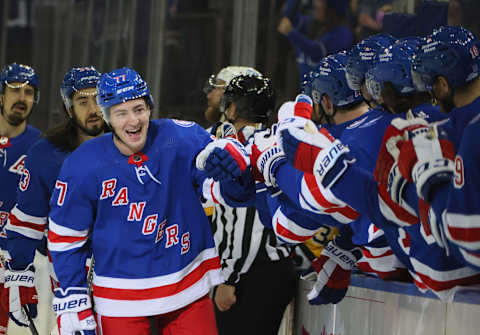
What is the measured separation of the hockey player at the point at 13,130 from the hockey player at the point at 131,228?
1.45 meters

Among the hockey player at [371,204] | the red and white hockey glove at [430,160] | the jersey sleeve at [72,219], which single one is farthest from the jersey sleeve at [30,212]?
the red and white hockey glove at [430,160]

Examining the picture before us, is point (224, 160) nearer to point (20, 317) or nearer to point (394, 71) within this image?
point (394, 71)

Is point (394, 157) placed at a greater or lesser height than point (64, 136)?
greater

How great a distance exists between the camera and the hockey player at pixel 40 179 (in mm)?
3334

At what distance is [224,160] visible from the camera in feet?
7.98

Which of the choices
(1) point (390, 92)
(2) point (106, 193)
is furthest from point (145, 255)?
(1) point (390, 92)

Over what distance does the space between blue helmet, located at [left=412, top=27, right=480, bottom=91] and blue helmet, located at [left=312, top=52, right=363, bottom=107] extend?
770 mm

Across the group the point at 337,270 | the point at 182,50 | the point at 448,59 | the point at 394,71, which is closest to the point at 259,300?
the point at 337,270

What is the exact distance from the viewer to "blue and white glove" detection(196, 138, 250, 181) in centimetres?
243

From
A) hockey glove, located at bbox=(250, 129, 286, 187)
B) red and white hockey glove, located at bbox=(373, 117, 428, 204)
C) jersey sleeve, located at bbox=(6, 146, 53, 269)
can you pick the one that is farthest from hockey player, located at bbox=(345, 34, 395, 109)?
jersey sleeve, located at bbox=(6, 146, 53, 269)

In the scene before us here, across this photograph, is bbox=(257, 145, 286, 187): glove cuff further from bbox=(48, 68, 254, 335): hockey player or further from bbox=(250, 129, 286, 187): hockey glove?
bbox=(48, 68, 254, 335): hockey player

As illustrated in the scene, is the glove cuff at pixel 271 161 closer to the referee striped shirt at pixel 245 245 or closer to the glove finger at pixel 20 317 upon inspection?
the referee striped shirt at pixel 245 245

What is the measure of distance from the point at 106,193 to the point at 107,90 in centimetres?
34

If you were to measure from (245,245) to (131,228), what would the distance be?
838 mm
